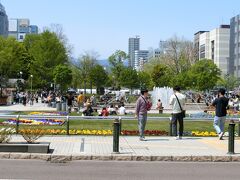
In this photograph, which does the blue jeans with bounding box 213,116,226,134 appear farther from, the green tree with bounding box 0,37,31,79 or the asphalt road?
the green tree with bounding box 0,37,31,79

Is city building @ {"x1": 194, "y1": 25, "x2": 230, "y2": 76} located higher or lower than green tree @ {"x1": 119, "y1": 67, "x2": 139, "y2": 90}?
higher

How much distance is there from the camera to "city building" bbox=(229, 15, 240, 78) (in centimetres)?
15290

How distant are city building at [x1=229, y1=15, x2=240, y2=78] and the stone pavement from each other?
13844 cm

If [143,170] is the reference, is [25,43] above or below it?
above

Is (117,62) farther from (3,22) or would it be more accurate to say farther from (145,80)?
(3,22)

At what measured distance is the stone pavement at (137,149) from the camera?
44.9 feet

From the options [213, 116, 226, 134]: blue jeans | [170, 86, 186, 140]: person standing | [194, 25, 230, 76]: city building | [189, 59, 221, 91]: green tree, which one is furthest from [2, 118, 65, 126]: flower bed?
[194, 25, 230, 76]: city building

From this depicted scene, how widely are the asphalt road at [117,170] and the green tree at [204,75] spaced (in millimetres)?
89468

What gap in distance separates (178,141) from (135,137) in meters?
2.03

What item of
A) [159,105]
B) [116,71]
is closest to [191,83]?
[116,71]

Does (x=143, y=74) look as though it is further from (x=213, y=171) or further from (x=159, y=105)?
(x=213, y=171)

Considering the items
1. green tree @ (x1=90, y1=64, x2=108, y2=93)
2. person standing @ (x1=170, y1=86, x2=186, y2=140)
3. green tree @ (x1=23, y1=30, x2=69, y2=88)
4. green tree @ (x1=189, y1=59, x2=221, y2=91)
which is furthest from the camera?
green tree @ (x1=90, y1=64, x2=108, y2=93)

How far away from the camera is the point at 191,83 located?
10312 cm

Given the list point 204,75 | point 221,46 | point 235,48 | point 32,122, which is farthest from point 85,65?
point 32,122
